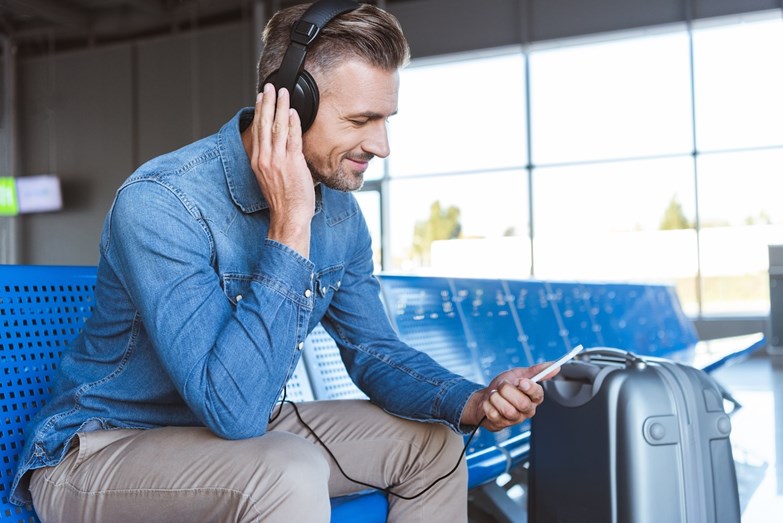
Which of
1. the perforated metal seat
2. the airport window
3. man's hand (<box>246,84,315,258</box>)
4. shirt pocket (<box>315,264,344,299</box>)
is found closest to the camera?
man's hand (<box>246,84,315,258</box>)

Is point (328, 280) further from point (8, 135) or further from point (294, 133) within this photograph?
point (8, 135)

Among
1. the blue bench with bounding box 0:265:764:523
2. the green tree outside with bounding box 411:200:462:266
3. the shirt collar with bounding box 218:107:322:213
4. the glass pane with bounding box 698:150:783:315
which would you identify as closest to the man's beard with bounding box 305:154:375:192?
the shirt collar with bounding box 218:107:322:213

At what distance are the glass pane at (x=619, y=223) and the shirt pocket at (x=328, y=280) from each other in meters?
9.15

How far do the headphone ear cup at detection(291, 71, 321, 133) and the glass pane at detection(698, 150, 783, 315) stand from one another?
962 cm

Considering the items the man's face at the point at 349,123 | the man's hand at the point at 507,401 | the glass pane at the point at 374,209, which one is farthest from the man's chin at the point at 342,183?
the glass pane at the point at 374,209

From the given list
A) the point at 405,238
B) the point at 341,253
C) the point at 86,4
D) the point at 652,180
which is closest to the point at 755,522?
the point at 341,253

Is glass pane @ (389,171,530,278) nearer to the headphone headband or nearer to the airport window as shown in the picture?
the airport window

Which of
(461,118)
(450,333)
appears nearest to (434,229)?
(461,118)

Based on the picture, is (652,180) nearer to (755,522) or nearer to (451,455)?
(755,522)

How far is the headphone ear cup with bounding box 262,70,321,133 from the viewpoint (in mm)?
1374

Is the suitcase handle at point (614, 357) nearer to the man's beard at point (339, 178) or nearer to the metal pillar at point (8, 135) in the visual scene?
the man's beard at point (339, 178)

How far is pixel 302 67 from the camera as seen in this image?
1381mm

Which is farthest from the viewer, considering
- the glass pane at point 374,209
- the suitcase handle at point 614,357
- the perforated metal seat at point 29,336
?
the glass pane at point 374,209

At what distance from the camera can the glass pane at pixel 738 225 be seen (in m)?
10.0
